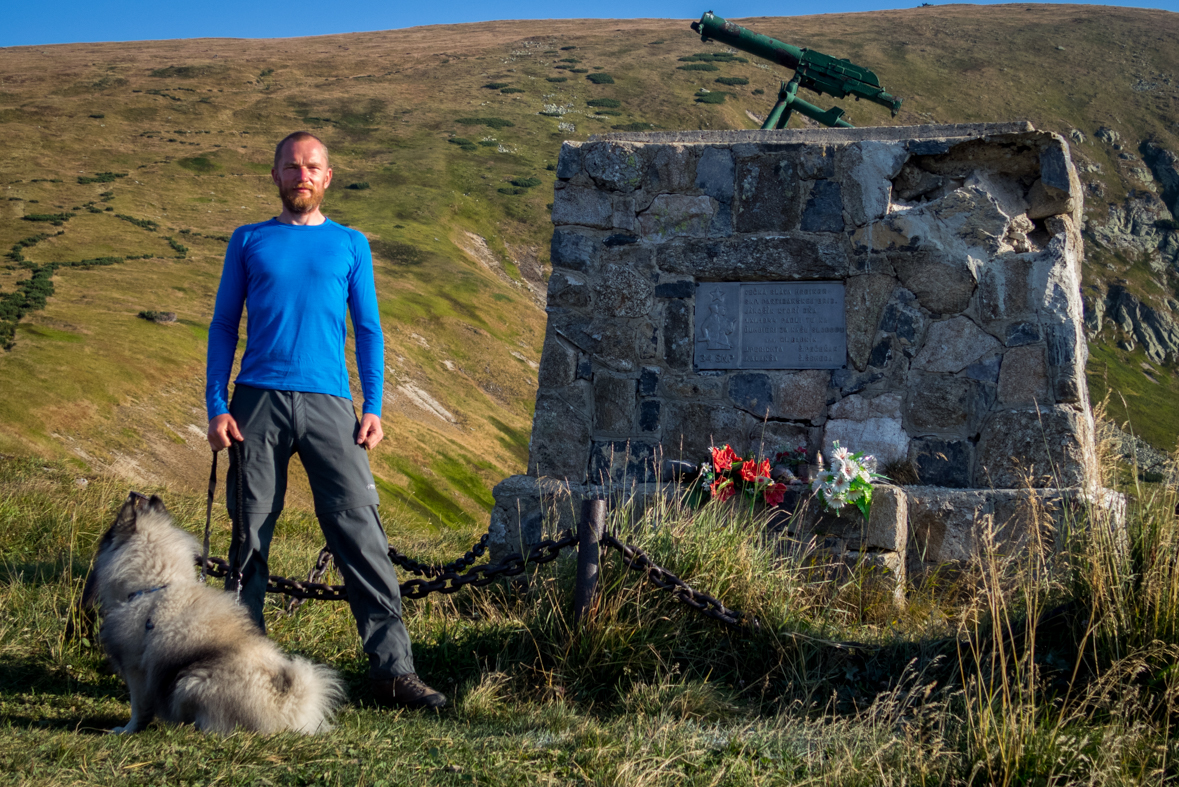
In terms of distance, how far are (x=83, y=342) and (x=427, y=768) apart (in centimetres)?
1237

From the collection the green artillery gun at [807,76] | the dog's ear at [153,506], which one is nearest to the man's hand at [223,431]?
the dog's ear at [153,506]

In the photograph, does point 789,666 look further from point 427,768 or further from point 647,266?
point 647,266

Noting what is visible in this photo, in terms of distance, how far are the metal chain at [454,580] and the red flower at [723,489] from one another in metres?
1.11

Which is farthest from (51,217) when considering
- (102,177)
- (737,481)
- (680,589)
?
(680,589)

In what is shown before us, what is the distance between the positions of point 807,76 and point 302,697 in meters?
7.13

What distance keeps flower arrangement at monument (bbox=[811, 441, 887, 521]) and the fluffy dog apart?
2.78 metres

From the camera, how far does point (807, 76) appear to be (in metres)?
8.08

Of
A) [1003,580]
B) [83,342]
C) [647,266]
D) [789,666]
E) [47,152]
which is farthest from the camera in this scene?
[47,152]

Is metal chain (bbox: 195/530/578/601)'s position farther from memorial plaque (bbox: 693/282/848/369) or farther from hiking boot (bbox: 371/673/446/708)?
memorial plaque (bbox: 693/282/848/369)

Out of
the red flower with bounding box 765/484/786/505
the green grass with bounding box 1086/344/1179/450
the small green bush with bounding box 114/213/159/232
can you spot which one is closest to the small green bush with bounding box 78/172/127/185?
the small green bush with bounding box 114/213/159/232

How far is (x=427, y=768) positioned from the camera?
8.57 ft

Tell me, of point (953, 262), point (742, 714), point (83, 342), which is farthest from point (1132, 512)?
point (83, 342)

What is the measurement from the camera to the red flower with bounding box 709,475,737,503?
4.81 m

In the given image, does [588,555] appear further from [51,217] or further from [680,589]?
[51,217]
